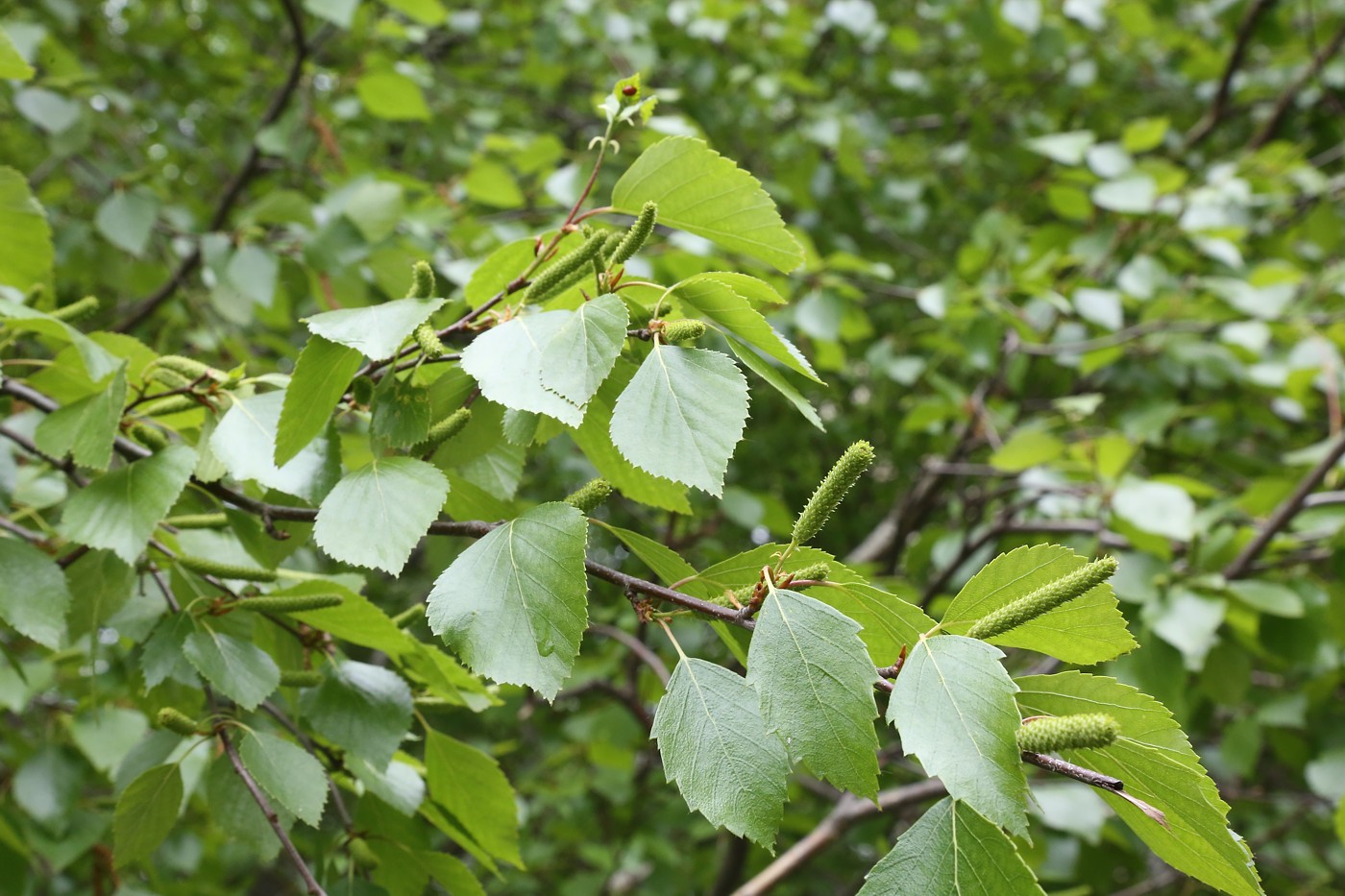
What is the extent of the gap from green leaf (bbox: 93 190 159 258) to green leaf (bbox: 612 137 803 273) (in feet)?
5.81

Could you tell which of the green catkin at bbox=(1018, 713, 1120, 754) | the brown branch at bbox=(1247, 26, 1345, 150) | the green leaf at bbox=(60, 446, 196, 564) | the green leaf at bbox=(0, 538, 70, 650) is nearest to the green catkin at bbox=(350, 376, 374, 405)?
the green leaf at bbox=(60, 446, 196, 564)

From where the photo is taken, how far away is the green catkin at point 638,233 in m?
0.80

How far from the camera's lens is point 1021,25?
10.4 ft

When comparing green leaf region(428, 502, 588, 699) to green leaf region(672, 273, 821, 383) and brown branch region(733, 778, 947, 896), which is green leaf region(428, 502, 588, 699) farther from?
brown branch region(733, 778, 947, 896)

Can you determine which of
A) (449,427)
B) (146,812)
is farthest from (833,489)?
(146,812)

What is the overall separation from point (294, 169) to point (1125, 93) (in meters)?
3.56

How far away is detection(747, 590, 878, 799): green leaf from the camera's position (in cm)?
64

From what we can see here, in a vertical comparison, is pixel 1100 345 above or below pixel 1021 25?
below

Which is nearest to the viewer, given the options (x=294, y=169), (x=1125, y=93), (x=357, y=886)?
(x=357, y=886)

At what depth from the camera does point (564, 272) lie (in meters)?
0.83

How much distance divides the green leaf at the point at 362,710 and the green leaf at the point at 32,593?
0.83ft

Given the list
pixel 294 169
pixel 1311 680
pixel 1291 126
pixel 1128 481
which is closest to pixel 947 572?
pixel 1128 481

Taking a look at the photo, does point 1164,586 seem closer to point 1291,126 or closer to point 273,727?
point 273,727

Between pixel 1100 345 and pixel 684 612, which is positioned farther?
pixel 1100 345
